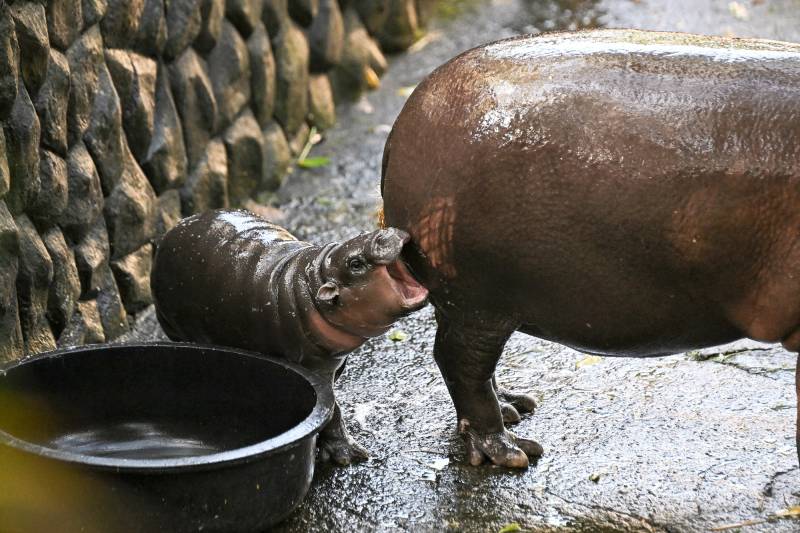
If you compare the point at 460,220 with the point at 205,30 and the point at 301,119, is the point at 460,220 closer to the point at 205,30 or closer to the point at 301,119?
the point at 205,30

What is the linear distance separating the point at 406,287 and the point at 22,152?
138 centimetres

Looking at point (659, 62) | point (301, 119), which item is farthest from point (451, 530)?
point (301, 119)

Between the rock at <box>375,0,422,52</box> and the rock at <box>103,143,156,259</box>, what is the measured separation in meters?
3.55

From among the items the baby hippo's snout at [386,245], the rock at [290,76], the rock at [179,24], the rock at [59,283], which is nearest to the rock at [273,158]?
the rock at [290,76]

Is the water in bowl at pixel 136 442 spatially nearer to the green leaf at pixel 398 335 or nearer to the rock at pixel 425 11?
the green leaf at pixel 398 335

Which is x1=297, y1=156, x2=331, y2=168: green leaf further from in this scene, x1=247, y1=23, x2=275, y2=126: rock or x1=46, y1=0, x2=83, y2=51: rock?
x1=46, y1=0, x2=83, y2=51: rock

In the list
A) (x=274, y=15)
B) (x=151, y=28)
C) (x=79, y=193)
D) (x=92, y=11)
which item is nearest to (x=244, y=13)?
(x=274, y=15)

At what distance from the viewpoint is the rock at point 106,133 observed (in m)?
4.77

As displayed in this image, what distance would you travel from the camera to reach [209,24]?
19.1 ft

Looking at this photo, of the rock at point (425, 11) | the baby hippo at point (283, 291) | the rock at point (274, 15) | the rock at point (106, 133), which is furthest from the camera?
the rock at point (425, 11)

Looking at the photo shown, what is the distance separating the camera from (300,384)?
12.5 feet

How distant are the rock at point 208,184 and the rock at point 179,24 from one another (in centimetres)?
61

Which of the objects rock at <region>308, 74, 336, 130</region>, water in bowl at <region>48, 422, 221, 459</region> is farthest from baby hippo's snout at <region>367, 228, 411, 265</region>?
rock at <region>308, 74, 336, 130</region>

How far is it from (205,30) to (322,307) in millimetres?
2356
